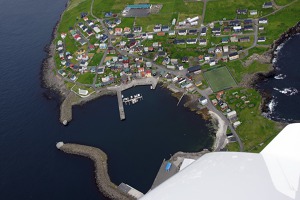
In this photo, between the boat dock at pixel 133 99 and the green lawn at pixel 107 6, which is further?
the green lawn at pixel 107 6

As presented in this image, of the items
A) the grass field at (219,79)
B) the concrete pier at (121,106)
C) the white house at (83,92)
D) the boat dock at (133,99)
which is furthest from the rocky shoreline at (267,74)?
the white house at (83,92)

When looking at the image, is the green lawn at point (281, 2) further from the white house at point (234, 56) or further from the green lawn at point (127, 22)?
the green lawn at point (127, 22)

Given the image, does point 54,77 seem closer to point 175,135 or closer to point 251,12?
point 175,135

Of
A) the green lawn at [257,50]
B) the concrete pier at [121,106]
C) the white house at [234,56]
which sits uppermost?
the green lawn at [257,50]

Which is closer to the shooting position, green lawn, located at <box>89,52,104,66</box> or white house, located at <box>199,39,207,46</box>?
white house, located at <box>199,39,207,46</box>

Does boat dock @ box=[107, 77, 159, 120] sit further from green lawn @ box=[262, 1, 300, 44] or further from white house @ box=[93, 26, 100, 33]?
green lawn @ box=[262, 1, 300, 44]

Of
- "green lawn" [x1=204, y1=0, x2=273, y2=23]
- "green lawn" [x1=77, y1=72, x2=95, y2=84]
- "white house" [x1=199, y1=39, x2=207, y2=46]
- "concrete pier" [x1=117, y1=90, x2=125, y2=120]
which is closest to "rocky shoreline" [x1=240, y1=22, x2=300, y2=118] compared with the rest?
"green lawn" [x1=204, y1=0, x2=273, y2=23]

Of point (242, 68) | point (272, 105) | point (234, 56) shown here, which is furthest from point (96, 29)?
point (272, 105)
